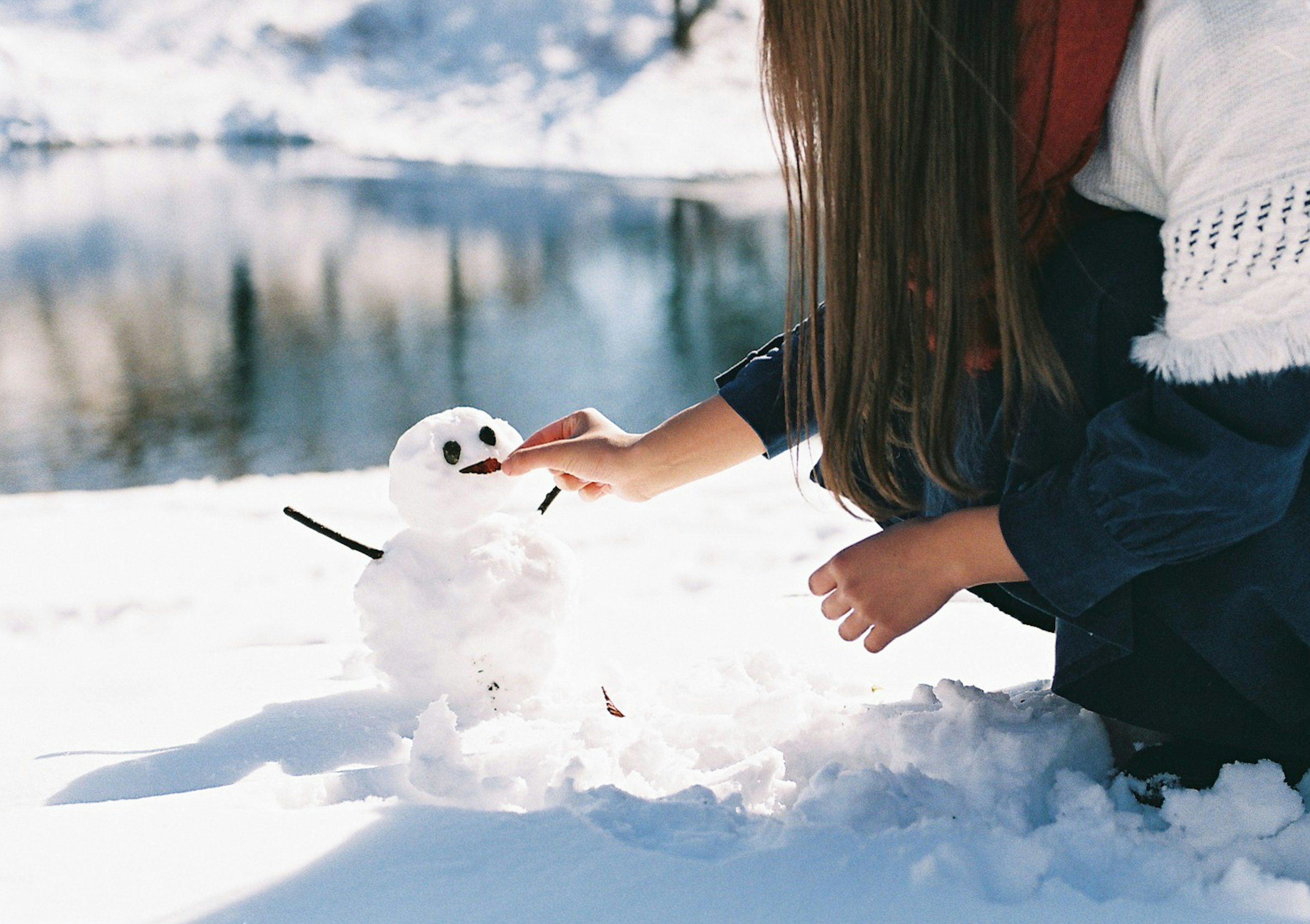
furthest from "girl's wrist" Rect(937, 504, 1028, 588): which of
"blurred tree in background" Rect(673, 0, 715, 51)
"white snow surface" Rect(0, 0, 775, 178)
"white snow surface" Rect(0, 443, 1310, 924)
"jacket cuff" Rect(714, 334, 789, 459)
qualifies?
"blurred tree in background" Rect(673, 0, 715, 51)

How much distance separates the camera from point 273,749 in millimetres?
821

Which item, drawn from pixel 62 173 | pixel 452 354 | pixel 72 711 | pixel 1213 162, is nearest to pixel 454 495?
pixel 72 711

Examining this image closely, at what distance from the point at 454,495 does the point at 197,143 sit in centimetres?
593

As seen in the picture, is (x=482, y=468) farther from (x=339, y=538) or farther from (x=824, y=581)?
(x=824, y=581)

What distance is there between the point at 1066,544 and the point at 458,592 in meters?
0.45

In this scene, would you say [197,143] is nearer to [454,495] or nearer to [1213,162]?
[454,495]

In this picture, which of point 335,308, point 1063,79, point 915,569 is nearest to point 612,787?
point 915,569

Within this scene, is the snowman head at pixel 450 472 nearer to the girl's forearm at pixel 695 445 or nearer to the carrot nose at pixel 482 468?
the carrot nose at pixel 482 468

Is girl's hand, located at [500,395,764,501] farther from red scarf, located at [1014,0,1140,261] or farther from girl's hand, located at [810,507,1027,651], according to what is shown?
red scarf, located at [1014,0,1140,261]

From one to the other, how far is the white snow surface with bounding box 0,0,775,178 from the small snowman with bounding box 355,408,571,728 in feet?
16.1

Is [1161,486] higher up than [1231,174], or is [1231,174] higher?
[1231,174]

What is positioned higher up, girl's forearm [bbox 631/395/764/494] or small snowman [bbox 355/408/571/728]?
girl's forearm [bbox 631/395/764/494]

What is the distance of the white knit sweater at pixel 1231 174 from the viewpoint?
543 mm

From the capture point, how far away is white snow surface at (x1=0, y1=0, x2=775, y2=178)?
5645 mm
